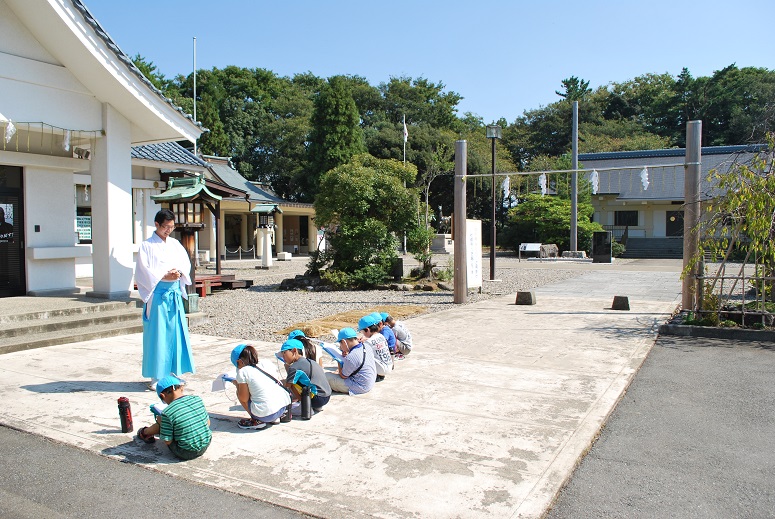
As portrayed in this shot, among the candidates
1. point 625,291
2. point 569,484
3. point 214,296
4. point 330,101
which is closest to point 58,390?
point 569,484

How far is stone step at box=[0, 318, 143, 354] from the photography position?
8281 mm

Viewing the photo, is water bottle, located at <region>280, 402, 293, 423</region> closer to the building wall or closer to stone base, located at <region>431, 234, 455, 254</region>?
the building wall

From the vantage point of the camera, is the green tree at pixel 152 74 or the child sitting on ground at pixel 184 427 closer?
the child sitting on ground at pixel 184 427

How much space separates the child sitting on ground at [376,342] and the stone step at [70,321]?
16.8 feet

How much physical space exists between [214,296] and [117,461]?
37.9 feet

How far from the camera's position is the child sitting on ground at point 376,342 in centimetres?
678

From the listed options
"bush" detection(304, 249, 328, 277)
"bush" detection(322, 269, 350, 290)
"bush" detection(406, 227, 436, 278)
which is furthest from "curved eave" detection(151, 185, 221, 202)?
"bush" detection(406, 227, 436, 278)

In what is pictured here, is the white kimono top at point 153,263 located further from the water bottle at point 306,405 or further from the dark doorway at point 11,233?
the dark doorway at point 11,233

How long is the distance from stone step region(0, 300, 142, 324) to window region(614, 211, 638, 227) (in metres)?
36.8

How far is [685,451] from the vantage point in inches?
191

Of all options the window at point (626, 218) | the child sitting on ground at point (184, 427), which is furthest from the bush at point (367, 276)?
the window at point (626, 218)

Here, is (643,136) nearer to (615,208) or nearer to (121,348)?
(615,208)

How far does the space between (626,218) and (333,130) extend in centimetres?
2060

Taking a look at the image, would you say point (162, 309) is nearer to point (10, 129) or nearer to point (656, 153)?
point (10, 129)
